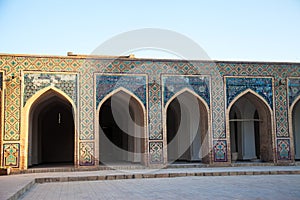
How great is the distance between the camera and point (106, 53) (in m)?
14.2

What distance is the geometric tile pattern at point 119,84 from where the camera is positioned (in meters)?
13.0

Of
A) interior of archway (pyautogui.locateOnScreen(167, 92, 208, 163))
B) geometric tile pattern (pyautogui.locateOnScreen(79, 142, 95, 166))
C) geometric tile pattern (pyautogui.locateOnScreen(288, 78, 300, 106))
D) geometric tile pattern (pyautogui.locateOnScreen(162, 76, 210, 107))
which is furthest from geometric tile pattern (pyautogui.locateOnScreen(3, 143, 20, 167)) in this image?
geometric tile pattern (pyautogui.locateOnScreen(288, 78, 300, 106))

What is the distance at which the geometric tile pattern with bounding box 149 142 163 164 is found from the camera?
43.1 feet

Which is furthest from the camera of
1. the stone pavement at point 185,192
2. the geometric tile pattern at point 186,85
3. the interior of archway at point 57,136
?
the interior of archway at point 57,136

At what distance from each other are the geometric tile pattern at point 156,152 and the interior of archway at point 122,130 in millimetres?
438

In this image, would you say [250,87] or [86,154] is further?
[250,87]

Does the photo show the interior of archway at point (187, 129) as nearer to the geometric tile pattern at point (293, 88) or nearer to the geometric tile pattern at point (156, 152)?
the geometric tile pattern at point (156, 152)

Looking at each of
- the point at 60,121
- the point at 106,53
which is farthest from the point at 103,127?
the point at 106,53

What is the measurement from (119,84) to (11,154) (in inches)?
153

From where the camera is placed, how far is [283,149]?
14047 millimetres

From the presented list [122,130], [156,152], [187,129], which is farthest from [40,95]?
[122,130]

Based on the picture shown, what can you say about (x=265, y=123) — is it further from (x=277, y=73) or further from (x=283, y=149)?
(x=277, y=73)

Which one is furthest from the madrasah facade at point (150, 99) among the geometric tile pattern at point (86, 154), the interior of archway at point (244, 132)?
the interior of archway at point (244, 132)

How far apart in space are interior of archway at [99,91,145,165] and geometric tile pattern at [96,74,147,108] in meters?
0.36
